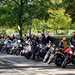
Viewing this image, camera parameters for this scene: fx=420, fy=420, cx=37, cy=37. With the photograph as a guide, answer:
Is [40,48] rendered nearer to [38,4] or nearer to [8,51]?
[8,51]

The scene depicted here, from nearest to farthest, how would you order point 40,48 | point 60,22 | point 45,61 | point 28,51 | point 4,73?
1. point 4,73
2. point 45,61
3. point 40,48
4. point 28,51
5. point 60,22

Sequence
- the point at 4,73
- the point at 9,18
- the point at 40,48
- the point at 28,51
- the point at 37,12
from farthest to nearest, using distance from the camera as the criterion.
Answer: the point at 9,18
the point at 37,12
the point at 28,51
the point at 40,48
the point at 4,73

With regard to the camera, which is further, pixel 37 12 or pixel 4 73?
pixel 37 12

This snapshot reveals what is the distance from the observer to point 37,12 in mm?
37656

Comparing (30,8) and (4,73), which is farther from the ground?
(30,8)

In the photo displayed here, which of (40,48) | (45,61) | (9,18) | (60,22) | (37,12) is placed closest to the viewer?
(45,61)

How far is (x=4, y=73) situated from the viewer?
16.7 meters

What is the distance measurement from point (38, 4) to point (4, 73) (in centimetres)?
2218

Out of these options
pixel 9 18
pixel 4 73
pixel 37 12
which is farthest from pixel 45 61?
pixel 9 18

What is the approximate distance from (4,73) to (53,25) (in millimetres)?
49571

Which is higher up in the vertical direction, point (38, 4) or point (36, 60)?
point (38, 4)

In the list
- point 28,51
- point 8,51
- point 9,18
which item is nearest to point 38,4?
point 9,18

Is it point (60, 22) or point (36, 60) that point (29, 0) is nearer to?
point (36, 60)

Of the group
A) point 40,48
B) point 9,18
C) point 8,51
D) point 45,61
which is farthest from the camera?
point 9,18
